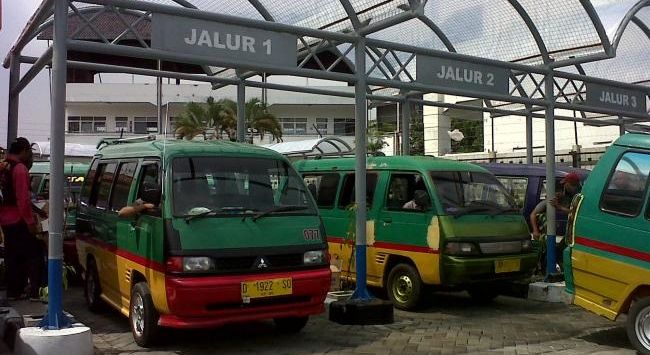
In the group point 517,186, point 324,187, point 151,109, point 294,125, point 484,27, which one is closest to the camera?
point 324,187

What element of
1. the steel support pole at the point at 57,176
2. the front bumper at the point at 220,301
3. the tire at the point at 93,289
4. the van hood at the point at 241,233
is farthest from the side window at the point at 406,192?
the steel support pole at the point at 57,176

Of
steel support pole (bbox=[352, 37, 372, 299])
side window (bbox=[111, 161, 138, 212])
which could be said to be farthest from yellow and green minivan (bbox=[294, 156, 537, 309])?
side window (bbox=[111, 161, 138, 212])

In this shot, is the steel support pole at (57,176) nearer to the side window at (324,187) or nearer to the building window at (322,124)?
the side window at (324,187)

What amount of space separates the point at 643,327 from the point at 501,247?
2415mm

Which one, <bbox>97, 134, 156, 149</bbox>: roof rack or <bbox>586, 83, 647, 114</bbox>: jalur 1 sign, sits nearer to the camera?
<bbox>97, 134, 156, 149</bbox>: roof rack

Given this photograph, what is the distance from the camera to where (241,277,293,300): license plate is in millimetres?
5938

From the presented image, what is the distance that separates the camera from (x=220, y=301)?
19.1ft

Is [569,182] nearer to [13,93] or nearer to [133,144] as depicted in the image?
[133,144]

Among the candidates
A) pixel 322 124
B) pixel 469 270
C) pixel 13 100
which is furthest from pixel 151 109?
pixel 469 270

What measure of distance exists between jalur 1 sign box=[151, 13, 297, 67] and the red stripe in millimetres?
3742

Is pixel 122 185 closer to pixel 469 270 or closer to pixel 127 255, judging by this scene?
pixel 127 255

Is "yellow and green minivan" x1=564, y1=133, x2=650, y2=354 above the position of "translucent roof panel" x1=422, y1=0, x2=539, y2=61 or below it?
below

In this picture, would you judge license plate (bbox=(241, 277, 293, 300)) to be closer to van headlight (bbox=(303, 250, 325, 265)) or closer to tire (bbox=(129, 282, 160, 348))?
van headlight (bbox=(303, 250, 325, 265))

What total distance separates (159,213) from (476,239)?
4.09 meters
